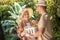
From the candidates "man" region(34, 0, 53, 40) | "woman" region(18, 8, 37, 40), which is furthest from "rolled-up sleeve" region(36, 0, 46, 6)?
"woman" region(18, 8, 37, 40)

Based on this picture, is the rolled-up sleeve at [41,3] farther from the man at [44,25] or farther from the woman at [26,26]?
the woman at [26,26]

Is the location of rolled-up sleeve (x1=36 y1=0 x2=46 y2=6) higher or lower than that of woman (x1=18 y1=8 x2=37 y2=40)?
higher

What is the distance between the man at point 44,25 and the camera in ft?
5.59

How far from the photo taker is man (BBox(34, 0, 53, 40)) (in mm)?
1703

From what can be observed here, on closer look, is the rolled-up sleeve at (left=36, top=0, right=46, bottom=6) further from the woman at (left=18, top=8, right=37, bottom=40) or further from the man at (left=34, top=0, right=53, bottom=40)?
the woman at (left=18, top=8, right=37, bottom=40)

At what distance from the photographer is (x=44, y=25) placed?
1.71 meters

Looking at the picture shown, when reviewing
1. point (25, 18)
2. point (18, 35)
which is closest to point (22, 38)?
point (18, 35)

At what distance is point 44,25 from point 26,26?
0.62 feet

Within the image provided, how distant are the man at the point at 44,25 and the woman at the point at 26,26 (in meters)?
0.07

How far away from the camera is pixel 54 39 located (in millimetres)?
1710

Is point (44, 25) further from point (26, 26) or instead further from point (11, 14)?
point (11, 14)

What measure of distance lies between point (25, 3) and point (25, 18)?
0.12 meters

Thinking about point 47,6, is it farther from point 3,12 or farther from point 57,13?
point 3,12

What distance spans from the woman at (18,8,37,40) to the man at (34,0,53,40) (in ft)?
0.24
